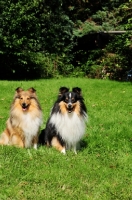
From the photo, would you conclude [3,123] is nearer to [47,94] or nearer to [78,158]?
[78,158]

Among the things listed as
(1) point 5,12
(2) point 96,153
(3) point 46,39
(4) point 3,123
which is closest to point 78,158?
(2) point 96,153

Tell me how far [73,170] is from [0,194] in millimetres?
1356

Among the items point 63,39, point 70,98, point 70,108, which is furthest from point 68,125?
point 63,39

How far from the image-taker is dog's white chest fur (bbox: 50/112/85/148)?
5.95m

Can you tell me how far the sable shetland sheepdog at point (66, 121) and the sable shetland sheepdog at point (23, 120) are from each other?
28 cm

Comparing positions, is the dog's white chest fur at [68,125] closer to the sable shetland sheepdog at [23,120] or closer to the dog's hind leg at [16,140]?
the sable shetland sheepdog at [23,120]

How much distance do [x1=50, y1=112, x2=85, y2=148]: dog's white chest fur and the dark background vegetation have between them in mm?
10296

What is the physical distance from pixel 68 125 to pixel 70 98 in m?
0.52

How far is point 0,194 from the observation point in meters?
4.36

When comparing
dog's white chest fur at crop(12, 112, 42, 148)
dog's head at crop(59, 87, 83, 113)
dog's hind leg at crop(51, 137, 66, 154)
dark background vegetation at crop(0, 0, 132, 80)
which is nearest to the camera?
dog's head at crop(59, 87, 83, 113)

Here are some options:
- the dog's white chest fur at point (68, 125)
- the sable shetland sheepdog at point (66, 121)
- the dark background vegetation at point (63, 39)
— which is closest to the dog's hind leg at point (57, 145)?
the sable shetland sheepdog at point (66, 121)

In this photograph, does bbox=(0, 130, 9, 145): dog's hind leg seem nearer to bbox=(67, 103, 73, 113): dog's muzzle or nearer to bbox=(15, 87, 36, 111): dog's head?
bbox=(15, 87, 36, 111): dog's head

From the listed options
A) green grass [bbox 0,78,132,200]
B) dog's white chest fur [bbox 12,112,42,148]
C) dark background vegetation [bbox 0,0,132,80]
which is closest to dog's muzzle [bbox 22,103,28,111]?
dog's white chest fur [bbox 12,112,42,148]

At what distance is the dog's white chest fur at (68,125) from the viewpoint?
5.95m
